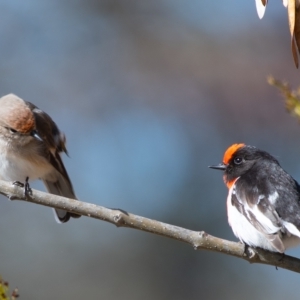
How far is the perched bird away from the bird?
131 cm

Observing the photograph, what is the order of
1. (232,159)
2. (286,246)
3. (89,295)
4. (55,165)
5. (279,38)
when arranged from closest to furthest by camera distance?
(286,246)
(232,159)
(55,165)
(89,295)
(279,38)

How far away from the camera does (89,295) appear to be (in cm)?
931

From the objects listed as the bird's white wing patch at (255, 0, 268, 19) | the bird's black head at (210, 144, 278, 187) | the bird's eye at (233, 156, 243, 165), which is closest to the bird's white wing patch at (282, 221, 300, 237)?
the bird's black head at (210, 144, 278, 187)

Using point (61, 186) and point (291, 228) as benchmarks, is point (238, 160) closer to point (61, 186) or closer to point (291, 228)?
point (291, 228)

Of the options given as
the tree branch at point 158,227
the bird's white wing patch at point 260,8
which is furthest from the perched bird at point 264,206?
the bird's white wing patch at point 260,8

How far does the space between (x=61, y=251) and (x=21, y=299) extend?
833 mm

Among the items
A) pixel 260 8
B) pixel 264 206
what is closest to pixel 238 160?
pixel 264 206

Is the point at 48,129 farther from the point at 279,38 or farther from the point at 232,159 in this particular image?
the point at 279,38

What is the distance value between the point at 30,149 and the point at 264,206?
6.14 feet

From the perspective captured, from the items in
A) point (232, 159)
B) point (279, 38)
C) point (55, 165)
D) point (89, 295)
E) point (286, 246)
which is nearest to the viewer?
point (286, 246)

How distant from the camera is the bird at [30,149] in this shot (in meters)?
5.36

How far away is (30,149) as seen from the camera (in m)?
5.41

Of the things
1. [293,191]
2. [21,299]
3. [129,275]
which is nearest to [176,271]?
[129,275]

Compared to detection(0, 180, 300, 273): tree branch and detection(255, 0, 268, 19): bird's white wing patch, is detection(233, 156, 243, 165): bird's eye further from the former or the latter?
detection(255, 0, 268, 19): bird's white wing patch
